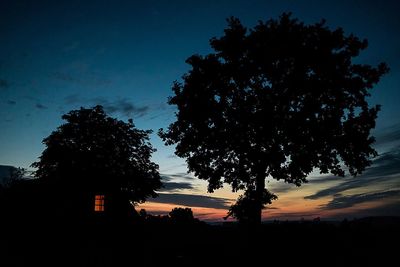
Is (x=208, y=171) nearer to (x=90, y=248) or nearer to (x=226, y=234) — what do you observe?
(x=226, y=234)

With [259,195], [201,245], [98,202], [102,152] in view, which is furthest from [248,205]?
[102,152]

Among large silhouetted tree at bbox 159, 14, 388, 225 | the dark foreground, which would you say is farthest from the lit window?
large silhouetted tree at bbox 159, 14, 388, 225

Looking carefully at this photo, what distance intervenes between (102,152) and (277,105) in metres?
31.9

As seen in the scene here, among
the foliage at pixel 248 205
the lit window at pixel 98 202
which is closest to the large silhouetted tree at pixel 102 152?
the lit window at pixel 98 202

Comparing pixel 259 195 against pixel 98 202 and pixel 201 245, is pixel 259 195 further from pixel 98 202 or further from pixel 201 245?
pixel 98 202

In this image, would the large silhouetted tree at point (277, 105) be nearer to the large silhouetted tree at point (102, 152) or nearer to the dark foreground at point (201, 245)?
the dark foreground at point (201, 245)

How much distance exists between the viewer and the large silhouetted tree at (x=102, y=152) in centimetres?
4759

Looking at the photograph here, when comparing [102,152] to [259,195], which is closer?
[259,195]

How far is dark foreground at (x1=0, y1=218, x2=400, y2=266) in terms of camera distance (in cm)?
2231

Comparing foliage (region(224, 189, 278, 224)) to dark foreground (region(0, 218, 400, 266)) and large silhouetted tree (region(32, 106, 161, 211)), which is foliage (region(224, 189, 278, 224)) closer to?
dark foreground (region(0, 218, 400, 266))

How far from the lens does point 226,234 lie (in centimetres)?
2948

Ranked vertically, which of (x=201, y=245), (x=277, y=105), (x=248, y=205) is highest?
(x=277, y=105)

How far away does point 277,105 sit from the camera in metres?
25.8

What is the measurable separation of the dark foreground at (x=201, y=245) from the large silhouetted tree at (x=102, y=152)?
18.4 metres
